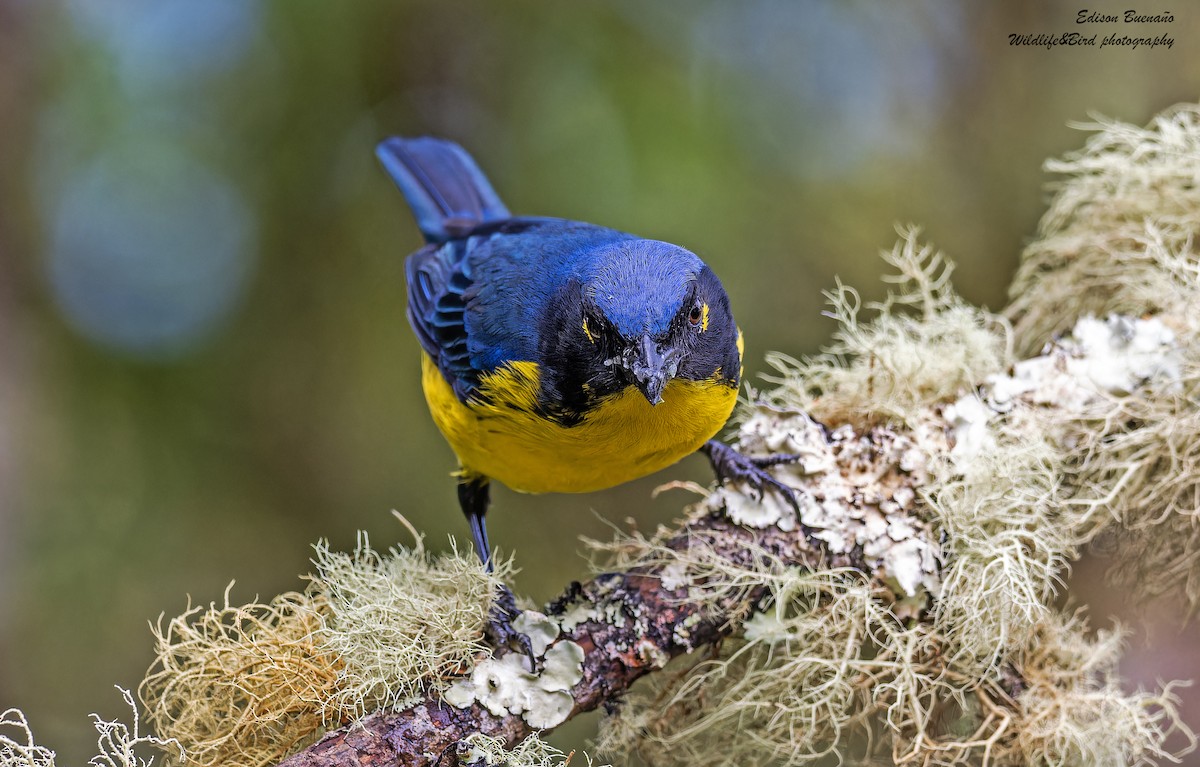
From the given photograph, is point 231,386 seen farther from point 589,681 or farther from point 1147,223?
point 1147,223

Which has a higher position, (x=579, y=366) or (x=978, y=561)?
(x=579, y=366)

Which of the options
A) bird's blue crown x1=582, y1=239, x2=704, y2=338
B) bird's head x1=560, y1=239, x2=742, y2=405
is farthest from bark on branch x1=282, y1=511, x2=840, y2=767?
bird's blue crown x1=582, y1=239, x2=704, y2=338

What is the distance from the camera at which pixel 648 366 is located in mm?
2025

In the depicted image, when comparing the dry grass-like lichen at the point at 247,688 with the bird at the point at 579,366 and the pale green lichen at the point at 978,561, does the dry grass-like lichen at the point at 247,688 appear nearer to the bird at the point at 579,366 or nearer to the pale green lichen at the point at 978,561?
the bird at the point at 579,366

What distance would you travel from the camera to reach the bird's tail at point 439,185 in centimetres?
369

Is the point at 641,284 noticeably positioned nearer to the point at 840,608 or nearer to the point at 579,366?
the point at 579,366

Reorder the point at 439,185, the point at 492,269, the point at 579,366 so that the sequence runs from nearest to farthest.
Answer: the point at 579,366, the point at 492,269, the point at 439,185

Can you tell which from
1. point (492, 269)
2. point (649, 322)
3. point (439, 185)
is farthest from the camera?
point (439, 185)

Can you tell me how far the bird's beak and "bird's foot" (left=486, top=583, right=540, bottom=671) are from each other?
53 cm

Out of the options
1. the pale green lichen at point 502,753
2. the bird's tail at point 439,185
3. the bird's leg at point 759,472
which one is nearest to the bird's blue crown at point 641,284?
the bird's leg at point 759,472

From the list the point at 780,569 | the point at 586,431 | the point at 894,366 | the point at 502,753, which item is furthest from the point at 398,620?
the point at 894,366

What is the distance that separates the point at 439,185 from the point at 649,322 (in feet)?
6.31

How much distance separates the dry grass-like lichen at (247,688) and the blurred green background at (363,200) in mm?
1886

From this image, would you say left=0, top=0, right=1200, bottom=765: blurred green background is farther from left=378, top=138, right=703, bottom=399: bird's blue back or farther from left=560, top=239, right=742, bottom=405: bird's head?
left=560, top=239, right=742, bottom=405: bird's head
